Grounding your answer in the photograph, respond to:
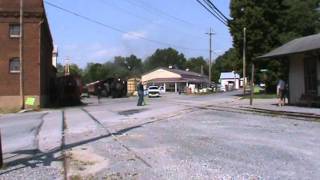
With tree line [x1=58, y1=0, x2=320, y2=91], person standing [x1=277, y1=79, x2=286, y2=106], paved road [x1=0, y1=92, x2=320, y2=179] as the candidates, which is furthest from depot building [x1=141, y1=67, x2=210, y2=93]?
paved road [x1=0, y1=92, x2=320, y2=179]

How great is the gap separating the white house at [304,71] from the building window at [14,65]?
21.0 metres

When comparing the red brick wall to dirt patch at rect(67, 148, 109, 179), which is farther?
the red brick wall

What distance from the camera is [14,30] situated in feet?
150

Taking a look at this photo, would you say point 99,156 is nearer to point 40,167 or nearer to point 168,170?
point 40,167

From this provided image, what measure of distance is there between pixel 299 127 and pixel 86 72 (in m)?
161

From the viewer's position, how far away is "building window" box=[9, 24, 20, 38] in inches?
1791

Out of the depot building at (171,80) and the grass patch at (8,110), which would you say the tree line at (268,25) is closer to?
the grass patch at (8,110)

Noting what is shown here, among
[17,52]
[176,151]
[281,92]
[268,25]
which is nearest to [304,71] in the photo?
[281,92]

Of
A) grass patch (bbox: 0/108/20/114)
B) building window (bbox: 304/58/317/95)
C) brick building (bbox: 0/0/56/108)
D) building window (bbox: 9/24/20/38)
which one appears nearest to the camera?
building window (bbox: 304/58/317/95)

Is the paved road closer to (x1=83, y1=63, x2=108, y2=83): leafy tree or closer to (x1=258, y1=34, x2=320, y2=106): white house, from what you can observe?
(x1=258, y1=34, x2=320, y2=106): white house

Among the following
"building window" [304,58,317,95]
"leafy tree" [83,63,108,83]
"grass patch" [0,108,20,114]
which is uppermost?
"leafy tree" [83,63,108,83]

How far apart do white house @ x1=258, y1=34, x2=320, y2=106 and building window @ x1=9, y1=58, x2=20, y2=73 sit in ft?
68.8

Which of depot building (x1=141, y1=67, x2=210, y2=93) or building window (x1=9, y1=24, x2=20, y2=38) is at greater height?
building window (x1=9, y1=24, x2=20, y2=38)

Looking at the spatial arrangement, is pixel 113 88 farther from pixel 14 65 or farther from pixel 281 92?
pixel 281 92
